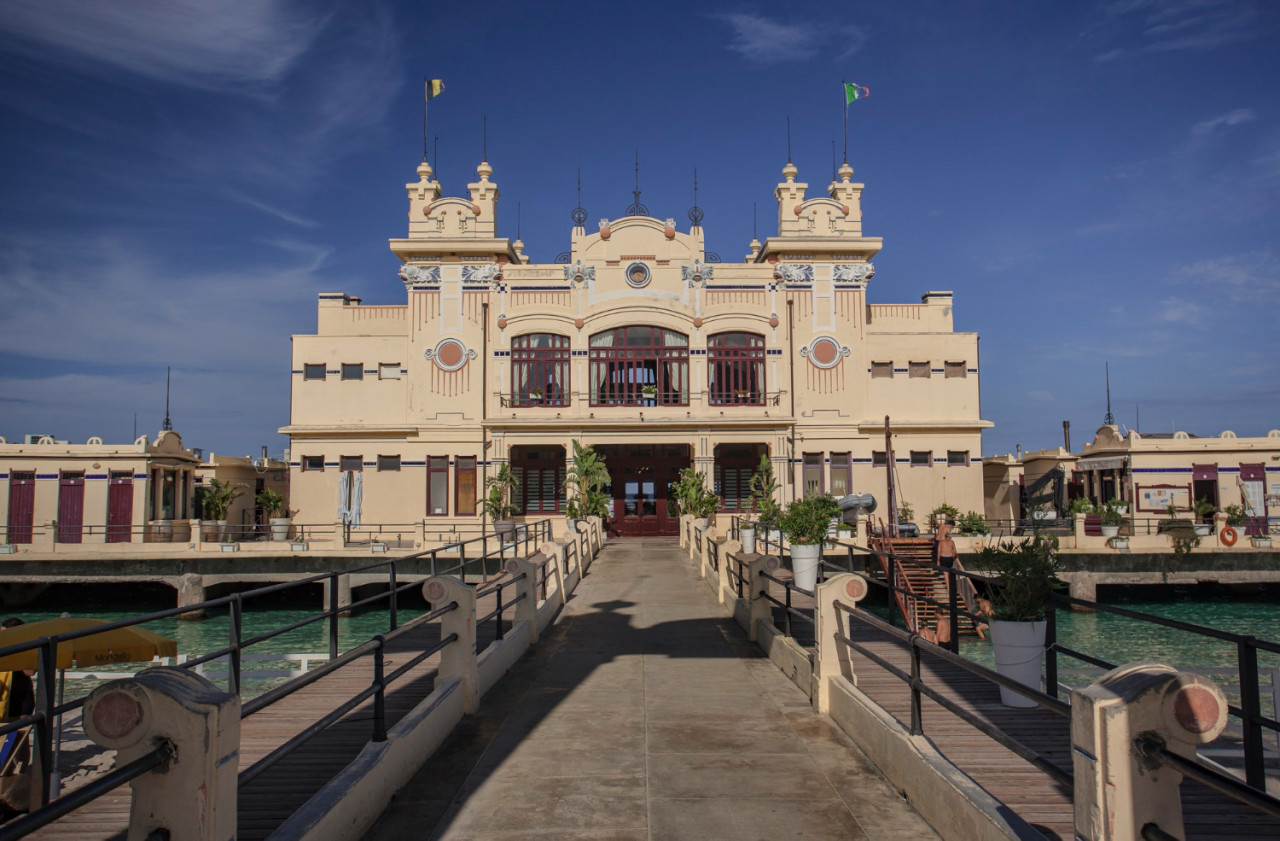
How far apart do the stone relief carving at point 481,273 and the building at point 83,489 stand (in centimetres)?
1363

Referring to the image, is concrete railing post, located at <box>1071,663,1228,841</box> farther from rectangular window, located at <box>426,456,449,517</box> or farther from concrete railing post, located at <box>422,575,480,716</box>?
rectangular window, located at <box>426,456,449,517</box>

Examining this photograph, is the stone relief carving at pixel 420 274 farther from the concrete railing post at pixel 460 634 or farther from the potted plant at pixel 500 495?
the concrete railing post at pixel 460 634

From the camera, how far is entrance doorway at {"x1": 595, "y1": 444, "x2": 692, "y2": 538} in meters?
33.5

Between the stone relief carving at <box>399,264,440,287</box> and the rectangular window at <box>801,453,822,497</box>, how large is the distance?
1587cm

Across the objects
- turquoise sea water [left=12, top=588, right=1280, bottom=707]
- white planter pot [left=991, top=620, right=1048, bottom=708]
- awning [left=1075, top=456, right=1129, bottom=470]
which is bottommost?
turquoise sea water [left=12, top=588, right=1280, bottom=707]

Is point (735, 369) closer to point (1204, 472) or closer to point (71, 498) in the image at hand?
point (1204, 472)

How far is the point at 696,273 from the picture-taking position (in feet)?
108

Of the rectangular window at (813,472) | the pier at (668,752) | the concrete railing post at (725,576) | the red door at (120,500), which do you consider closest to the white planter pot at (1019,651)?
the pier at (668,752)

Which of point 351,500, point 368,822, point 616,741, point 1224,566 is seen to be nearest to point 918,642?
point 616,741

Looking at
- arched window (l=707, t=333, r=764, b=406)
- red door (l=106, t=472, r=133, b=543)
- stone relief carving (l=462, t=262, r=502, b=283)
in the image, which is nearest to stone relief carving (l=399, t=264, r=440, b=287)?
stone relief carving (l=462, t=262, r=502, b=283)

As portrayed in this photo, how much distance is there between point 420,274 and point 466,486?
27.7 feet

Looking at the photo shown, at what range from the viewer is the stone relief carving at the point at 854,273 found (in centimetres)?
3341

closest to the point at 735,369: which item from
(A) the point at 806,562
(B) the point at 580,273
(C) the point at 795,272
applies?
(C) the point at 795,272

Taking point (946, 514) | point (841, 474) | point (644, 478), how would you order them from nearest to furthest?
point (946, 514) → point (841, 474) → point (644, 478)
